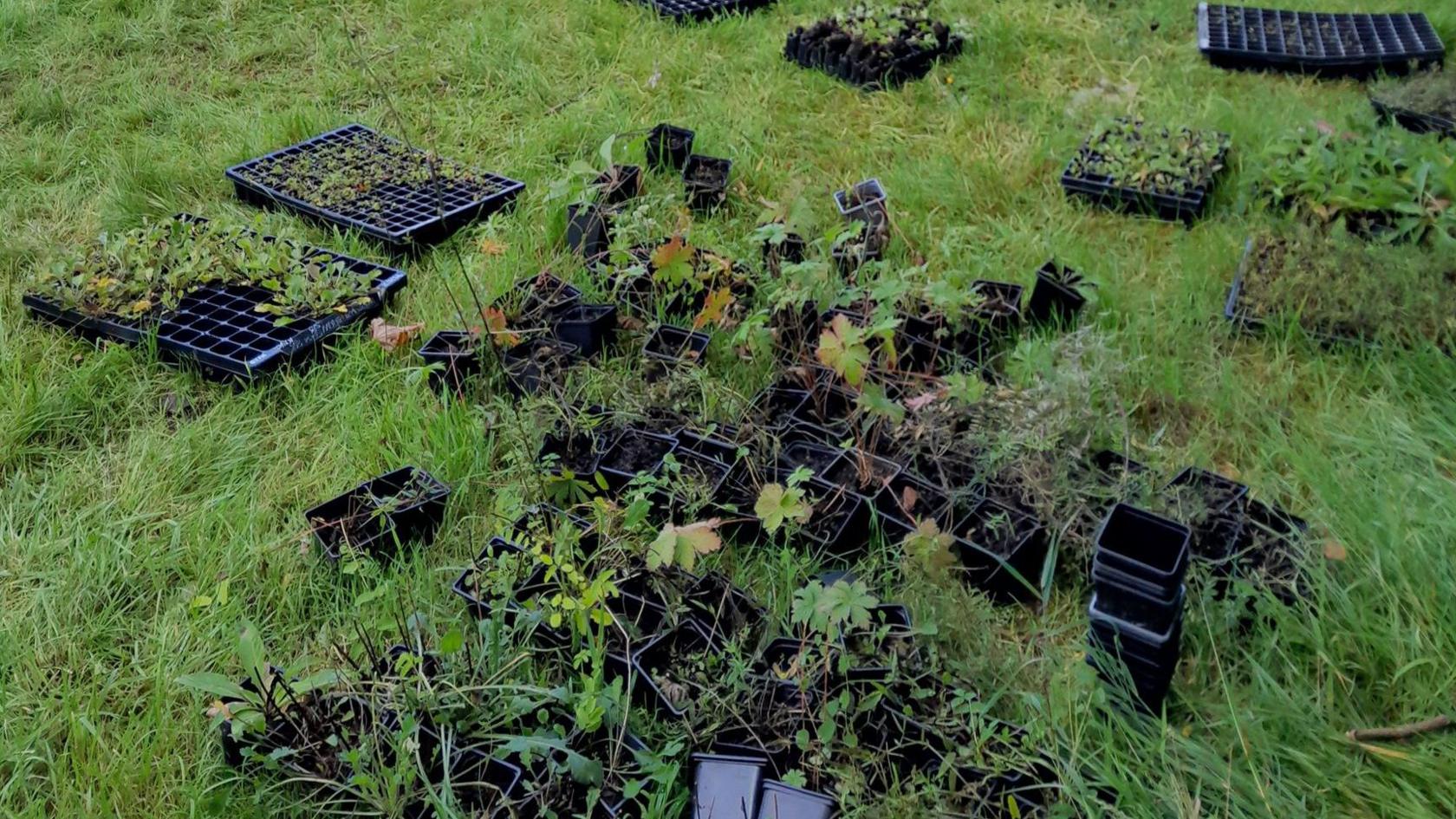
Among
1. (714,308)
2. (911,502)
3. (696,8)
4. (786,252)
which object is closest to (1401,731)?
(911,502)

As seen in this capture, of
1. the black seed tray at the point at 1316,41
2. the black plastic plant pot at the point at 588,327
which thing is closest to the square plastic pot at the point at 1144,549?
the black plastic plant pot at the point at 588,327

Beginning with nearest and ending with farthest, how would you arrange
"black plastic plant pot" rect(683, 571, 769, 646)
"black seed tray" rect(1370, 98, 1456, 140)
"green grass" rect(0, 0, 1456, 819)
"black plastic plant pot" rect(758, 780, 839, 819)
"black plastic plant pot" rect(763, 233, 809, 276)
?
"black plastic plant pot" rect(758, 780, 839, 819), "green grass" rect(0, 0, 1456, 819), "black plastic plant pot" rect(683, 571, 769, 646), "black plastic plant pot" rect(763, 233, 809, 276), "black seed tray" rect(1370, 98, 1456, 140)

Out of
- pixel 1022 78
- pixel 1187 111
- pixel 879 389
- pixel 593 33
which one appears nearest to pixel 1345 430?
pixel 879 389

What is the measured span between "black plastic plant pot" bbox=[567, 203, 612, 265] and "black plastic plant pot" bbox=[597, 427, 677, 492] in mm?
848

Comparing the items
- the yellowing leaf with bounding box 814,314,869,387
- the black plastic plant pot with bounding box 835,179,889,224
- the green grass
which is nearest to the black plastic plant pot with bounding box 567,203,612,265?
the green grass

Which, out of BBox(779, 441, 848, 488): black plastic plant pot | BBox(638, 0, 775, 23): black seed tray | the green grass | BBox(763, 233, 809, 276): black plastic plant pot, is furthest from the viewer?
BBox(638, 0, 775, 23): black seed tray

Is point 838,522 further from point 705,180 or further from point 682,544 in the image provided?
point 705,180

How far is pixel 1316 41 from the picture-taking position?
15.5ft

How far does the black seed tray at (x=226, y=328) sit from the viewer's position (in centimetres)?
309

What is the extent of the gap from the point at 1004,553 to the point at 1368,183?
207 centimetres

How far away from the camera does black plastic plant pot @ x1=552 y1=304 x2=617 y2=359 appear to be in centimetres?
309

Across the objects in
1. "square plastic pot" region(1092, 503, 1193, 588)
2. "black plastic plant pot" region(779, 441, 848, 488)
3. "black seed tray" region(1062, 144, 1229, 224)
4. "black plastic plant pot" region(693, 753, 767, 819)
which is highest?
"square plastic pot" region(1092, 503, 1193, 588)

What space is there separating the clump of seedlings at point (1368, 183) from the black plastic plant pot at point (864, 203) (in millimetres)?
1310

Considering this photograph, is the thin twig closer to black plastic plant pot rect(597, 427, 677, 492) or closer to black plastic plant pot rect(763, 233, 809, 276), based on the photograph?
black plastic plant pot rect(597, 427, 677, 492)
